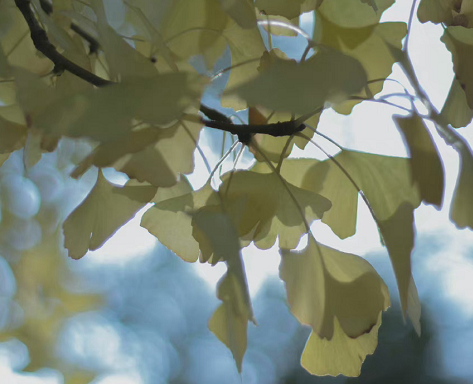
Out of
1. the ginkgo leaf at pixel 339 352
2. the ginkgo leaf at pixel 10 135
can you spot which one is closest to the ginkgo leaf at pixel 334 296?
Result: the ginkgo leaf at pixel 339 352

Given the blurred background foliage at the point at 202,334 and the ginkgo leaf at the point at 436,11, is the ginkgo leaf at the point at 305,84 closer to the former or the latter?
the ginkgo leaf at the point at 436,11

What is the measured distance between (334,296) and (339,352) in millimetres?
29

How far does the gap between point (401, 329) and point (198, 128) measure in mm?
2471

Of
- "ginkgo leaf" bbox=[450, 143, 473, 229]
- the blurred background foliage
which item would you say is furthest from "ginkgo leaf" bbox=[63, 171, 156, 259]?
the blurred background foliage

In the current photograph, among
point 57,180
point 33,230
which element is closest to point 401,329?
point 57,180

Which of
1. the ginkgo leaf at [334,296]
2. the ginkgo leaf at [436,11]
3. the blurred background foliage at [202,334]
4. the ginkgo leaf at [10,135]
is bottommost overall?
the ginkgo leaf at [334,296]

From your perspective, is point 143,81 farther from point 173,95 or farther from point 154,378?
point 154,378

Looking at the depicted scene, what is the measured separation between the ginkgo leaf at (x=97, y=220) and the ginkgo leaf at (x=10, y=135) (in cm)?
3

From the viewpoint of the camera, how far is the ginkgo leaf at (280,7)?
20 cm

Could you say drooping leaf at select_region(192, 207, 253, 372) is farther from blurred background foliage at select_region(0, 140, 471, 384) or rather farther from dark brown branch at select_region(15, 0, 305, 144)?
blurred background foliage at select_region(0, 140, 471, 384)

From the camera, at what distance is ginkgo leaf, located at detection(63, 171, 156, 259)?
23 centimetres

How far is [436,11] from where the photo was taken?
0.22 m

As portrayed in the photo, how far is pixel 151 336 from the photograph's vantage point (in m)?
2.67

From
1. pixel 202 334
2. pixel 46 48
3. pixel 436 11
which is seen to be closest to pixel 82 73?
pixel 46 48
